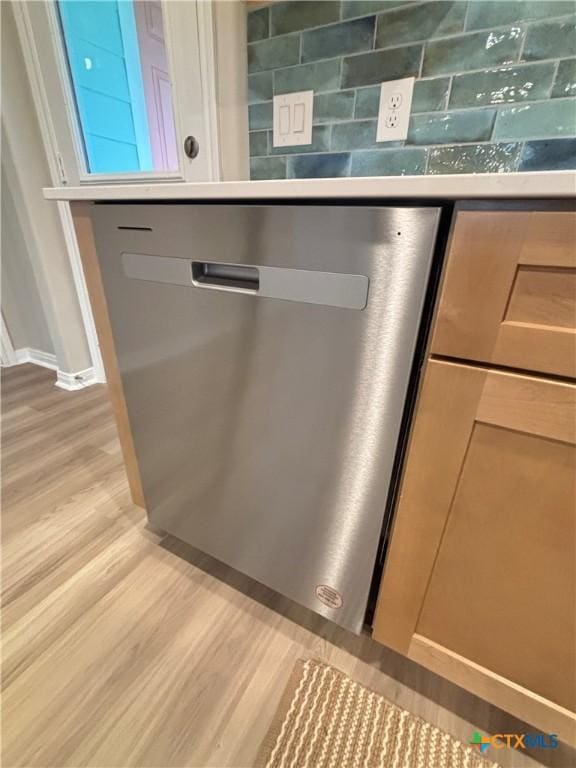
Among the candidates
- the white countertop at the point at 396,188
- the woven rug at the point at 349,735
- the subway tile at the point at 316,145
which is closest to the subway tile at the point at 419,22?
the subway tile at the point at 316,145

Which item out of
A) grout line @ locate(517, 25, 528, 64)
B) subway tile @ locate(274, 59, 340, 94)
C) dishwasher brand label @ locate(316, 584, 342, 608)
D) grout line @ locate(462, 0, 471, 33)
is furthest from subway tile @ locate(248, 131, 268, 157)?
dishwasher brand label @ locate(316, 584, 342, 608)

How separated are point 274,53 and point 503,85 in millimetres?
661

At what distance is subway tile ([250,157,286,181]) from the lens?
44.6 inches

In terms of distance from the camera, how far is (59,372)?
192cm

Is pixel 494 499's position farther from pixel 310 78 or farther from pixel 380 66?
pixel 310 78

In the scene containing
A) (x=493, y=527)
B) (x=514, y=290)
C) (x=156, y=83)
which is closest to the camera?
(x=514, y=290)

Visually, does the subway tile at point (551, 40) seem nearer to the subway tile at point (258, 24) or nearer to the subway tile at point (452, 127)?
the subway tile at point (452, 127)

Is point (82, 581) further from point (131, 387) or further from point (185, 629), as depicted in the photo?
point (131, 387)

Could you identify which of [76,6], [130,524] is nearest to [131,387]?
[130,524]

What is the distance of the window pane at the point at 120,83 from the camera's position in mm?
1368

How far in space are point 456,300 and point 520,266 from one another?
2.7 inches

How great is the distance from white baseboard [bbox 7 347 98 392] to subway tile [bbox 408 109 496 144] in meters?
1.89

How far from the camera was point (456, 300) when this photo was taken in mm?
412

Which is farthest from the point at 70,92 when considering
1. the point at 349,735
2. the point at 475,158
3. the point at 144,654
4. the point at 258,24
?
the point at 349,735
